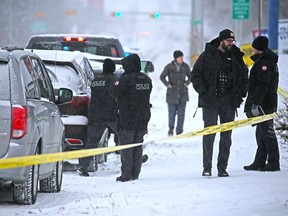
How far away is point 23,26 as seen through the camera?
88062 mm

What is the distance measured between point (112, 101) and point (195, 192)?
12.8 ft

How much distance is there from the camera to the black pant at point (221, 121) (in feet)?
40.9

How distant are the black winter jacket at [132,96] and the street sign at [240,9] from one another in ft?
63.8

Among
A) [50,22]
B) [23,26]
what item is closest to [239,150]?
[23,26]

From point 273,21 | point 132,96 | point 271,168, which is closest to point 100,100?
point 132,96

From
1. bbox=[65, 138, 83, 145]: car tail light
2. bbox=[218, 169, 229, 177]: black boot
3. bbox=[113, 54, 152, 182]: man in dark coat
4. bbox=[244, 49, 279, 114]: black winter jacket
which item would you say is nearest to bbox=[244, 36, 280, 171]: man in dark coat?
bbox=[244, 49, 279, 114]: black winter jacket

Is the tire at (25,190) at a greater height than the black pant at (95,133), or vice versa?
the tire at (25,190)

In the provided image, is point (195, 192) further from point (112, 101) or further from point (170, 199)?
point (112, 101)

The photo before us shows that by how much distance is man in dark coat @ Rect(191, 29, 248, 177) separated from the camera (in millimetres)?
12359

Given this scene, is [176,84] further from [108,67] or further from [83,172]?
[83,172]

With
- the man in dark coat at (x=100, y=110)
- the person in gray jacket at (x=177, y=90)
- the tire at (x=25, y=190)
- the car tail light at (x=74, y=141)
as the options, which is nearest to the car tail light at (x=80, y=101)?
the man in dark coat at (x=100, y=110)

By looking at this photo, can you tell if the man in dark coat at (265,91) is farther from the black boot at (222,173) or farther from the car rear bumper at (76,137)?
the car rear bumper at (76,137)

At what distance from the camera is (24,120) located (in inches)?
378

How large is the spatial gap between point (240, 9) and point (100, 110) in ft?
62.2
